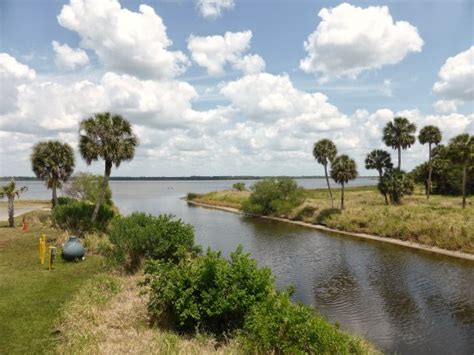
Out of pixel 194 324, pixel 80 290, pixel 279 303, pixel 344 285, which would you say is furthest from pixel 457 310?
pixel 80 290

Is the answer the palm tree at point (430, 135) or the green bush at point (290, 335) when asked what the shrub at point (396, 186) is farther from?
the green bush at point (290, 335)

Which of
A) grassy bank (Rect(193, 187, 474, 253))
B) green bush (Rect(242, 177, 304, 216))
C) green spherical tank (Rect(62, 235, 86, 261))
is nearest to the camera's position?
green spherical tank (Rect(62, 235, 86, 261))

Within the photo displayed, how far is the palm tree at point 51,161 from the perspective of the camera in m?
34.6

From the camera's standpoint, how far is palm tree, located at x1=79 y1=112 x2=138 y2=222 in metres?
29.0

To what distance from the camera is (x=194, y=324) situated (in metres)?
12.1

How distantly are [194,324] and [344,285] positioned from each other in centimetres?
1251

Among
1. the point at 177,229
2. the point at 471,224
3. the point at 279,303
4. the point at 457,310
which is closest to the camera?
the point at 279,303

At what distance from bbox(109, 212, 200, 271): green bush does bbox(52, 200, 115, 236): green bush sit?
9.94 metres

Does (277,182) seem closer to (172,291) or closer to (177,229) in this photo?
(177,229)

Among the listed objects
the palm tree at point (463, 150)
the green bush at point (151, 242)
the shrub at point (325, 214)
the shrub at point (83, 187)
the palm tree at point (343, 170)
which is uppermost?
the palm tree at point (463, 150)

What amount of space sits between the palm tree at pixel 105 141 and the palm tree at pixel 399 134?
1617 inches

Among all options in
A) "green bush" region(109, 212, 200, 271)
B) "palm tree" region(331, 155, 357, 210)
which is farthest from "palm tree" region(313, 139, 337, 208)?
"green bush" region(109, 212, 200, 271)

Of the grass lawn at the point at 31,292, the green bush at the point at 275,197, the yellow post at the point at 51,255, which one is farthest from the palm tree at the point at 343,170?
the yellow post at the point at 51,255

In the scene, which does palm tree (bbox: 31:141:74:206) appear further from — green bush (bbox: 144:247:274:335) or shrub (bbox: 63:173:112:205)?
green bush (bbox: 144:247:274:335)
